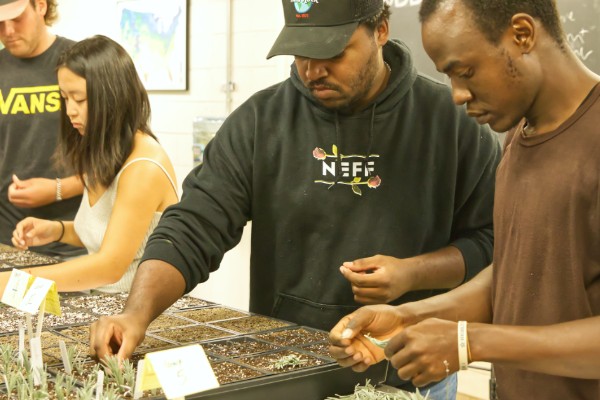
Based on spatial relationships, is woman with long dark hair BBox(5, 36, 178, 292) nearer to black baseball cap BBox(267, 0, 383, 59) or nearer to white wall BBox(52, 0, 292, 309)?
black baseball cap BBox(267, 0, 383, 59)

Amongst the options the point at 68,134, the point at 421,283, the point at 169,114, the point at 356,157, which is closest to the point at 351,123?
the point at 356,157

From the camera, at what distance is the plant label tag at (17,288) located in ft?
5.08

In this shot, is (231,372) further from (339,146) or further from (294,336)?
(339,146)

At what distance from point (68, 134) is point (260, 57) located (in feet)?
6.65

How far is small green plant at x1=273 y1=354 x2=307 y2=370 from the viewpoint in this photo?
1.51 meters

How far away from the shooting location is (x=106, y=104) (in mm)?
2408

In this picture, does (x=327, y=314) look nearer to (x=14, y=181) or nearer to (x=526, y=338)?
(x=526, y=338)

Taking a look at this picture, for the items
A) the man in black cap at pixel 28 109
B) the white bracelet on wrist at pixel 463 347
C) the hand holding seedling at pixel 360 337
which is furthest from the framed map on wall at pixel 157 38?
the white bracelet on wrist at pixel 463 347

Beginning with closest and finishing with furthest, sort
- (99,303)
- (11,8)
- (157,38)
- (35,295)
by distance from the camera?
1. (35,295)
2. (99,303)
3. (11,8)
4. (157,38)

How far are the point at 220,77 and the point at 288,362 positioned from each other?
3419 millimetres

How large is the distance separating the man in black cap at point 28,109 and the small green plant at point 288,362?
170 cm

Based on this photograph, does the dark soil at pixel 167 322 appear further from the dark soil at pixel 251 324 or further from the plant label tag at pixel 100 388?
the plant label tag at pixel 100 388

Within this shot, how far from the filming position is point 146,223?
229cm

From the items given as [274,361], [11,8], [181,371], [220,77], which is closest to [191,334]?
[274,361]
